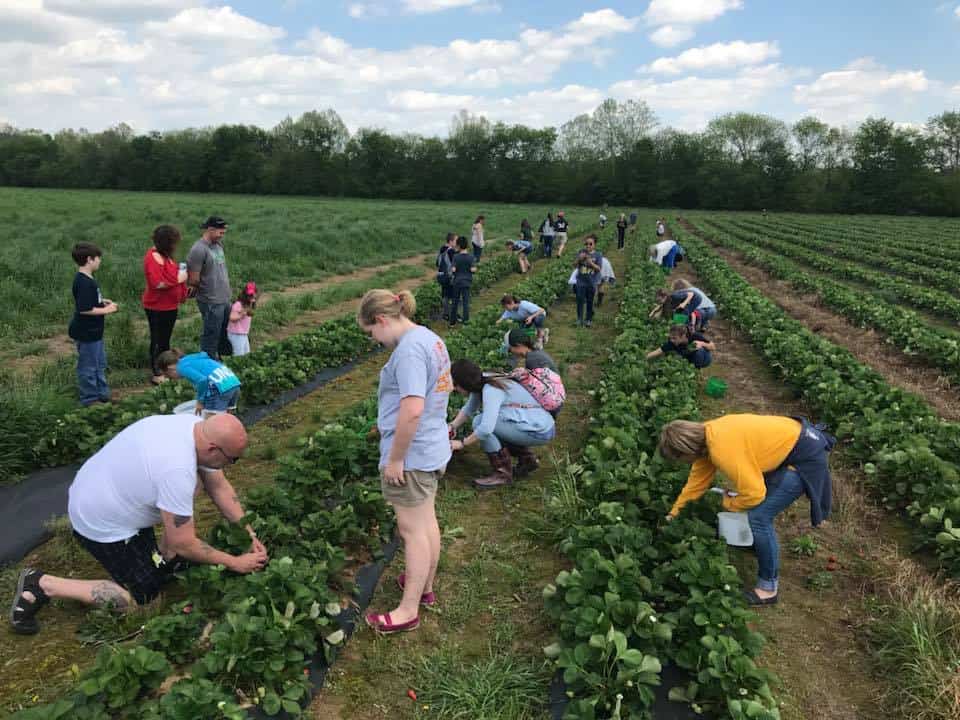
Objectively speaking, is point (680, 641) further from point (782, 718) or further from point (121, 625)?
point (121, 625)

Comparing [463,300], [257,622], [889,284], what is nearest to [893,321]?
[889,284]

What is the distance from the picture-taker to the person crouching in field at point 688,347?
8.22 metres

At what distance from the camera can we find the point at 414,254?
23062mm

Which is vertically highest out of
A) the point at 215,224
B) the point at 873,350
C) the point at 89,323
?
the point at 215,224

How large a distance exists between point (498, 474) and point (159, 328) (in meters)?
4.74

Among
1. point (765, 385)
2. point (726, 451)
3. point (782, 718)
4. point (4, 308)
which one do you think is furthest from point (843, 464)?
point (4, 308)

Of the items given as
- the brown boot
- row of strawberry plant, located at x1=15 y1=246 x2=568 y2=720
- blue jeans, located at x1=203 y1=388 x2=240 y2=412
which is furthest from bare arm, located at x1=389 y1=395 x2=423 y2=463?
blue jeans, located at x1=203 y1=388 x2=240 y2=412

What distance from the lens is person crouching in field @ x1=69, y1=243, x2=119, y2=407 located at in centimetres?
622

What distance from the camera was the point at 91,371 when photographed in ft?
21.7

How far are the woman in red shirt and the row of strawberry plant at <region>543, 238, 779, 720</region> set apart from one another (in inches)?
204

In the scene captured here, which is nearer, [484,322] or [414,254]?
[484,322]

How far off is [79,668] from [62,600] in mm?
741

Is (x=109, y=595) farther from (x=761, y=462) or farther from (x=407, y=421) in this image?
(x=761, y=462)

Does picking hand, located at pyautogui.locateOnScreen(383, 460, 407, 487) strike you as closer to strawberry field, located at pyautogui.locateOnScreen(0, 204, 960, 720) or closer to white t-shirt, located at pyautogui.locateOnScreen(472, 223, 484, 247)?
strawberry field, located at pyautogui.locateOnScreen(0, 204, 960, 720)
